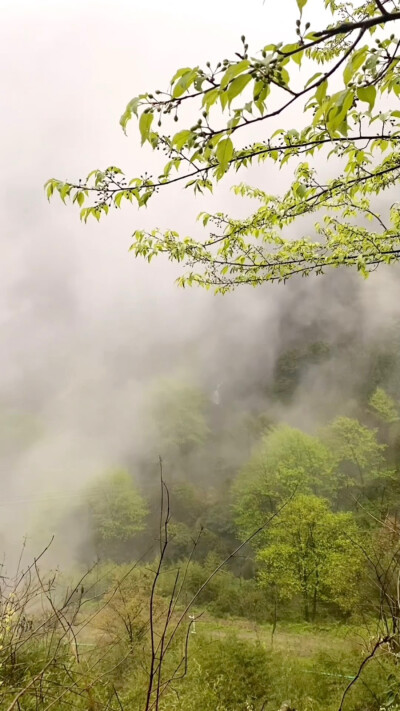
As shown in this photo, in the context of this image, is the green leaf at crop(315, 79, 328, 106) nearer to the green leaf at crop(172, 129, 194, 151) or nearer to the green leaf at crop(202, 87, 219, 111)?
the green leaf at crop(202, 87, 219, 111)

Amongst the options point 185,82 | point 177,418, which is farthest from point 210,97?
point 177,418

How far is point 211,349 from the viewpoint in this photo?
7000 centimetres

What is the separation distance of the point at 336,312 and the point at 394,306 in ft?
32.4

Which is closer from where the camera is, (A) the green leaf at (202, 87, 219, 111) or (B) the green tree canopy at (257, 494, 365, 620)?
(A) the green leaf at (202, 87, 219, 111)

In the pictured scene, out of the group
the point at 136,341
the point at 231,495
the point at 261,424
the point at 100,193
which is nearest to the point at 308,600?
the point at 231,495

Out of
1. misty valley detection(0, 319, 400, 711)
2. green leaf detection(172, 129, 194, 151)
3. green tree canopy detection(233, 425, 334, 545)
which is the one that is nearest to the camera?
green leaf detection(172, 129, 194, 151)

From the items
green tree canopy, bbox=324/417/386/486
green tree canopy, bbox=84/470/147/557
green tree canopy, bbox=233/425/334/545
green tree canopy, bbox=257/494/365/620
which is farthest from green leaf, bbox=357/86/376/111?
green tree canopy, bbox=84/470/147/557

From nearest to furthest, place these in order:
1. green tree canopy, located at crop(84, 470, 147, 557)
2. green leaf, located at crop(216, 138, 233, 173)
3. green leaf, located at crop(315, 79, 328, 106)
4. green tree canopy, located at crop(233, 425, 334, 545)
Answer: green leaf, located at crop(315, 79, 328, 106), green leaf, located at crop(216, 138, 233, 173), green tree canopy, located at crop(233, 425, 334, 545), green tree canopy, located at crop(84, 470, 147, 557)

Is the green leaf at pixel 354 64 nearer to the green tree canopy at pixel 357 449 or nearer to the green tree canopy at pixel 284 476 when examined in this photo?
the green tree canopy at pixel 284 476

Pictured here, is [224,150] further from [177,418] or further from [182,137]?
[177,418]

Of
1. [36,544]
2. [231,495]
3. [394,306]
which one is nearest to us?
[36,544]

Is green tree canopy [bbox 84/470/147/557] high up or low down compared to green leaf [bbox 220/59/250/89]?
up

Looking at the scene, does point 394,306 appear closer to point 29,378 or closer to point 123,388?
point 123,388

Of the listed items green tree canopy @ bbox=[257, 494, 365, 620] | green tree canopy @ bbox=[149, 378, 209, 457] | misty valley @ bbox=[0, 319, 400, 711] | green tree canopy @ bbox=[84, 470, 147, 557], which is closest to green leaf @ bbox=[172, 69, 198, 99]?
misty valley @ bbox=[0, 319, 400, 711]
